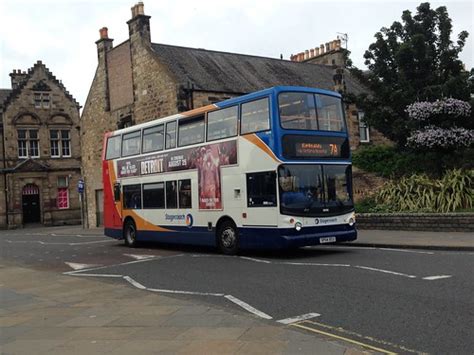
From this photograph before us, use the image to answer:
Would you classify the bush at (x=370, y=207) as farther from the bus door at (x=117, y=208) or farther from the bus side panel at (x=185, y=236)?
the bus door at (x=117, y=208)

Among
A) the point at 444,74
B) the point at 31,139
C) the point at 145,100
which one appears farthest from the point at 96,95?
the point at 444,74

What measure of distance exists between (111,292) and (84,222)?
95.0ft

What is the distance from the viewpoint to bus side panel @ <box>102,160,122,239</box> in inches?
810

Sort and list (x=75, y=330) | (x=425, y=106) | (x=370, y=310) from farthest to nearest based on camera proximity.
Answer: (x=425, y=106), (x=370, y=310), (x=75, y=330)

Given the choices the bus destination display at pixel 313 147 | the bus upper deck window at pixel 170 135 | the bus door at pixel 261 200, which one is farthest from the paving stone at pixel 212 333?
the bus upper deck window at pixel 170 135

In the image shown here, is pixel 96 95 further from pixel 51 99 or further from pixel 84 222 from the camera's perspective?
pixel 51 99

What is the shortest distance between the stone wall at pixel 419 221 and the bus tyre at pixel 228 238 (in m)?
6.56

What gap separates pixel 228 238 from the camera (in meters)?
14.9

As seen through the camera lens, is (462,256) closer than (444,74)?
Answer: Yes

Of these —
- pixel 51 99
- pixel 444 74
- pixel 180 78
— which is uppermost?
pixel 51 99

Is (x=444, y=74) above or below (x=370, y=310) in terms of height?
above

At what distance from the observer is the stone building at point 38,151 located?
4809cm

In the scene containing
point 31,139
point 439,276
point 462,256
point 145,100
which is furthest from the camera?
point 31,139

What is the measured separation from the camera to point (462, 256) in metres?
12.0
